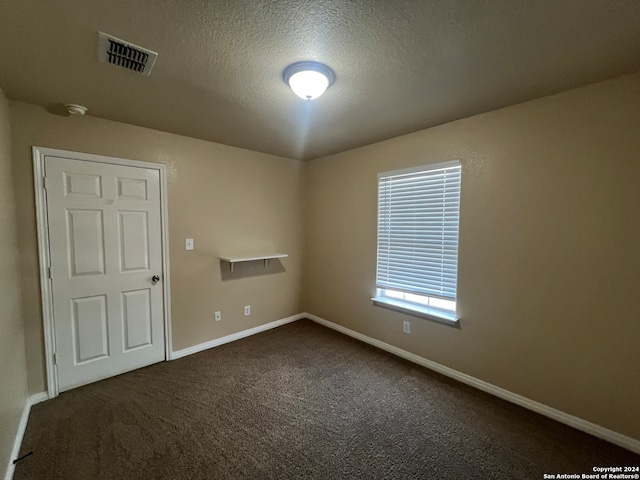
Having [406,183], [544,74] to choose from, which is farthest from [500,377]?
[544,74]

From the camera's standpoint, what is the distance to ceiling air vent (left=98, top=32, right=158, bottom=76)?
1.42 metres

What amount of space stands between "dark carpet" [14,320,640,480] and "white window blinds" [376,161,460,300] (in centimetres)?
93

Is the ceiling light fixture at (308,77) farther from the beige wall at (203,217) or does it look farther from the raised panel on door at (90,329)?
the raised panel on door at (90,329)

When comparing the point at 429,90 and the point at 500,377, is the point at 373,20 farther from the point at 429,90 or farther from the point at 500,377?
the point at 500,377

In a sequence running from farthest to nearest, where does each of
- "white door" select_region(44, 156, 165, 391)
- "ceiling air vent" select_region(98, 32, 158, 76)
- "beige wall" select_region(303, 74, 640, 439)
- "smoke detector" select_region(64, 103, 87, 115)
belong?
1. "white door" select_region(44, 156, 165, 391)
2. "smoke detector" select_region(64, 103, 87, 115)
3. "beige wall" select_region(303, 74, 640, 439)
4. "ceiling air vent" select_region(98, 32, 158, 76)

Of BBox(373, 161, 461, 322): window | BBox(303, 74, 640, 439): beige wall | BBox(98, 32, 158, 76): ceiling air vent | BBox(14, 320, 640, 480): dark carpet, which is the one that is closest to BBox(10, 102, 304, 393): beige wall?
BBox(14, 320, 640, 480): dark carpet

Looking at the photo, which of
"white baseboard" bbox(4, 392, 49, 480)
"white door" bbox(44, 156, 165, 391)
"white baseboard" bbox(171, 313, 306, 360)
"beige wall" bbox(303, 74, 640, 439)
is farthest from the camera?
"white baseboard" bbox(171, 313, 306, 360)

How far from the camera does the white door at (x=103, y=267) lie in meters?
2.29

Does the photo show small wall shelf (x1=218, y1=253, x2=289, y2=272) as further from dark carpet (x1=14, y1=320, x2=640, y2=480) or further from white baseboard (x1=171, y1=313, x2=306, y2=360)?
dark carpet (x1=14, y1=320, x2=640, y2=480)

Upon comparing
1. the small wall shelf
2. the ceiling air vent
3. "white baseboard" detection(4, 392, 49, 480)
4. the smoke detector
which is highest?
the ceiling air vent

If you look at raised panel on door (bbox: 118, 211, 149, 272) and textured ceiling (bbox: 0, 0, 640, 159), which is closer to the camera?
textured ceiling (bbox: 0, 0, 640, 159)

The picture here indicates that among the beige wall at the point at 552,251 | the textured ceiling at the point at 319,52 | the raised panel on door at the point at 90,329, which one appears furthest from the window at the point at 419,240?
the raised panel on door at the point at 90,329

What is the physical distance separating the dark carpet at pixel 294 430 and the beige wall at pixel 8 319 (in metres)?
0.22

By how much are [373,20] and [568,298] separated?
227 centimetres
